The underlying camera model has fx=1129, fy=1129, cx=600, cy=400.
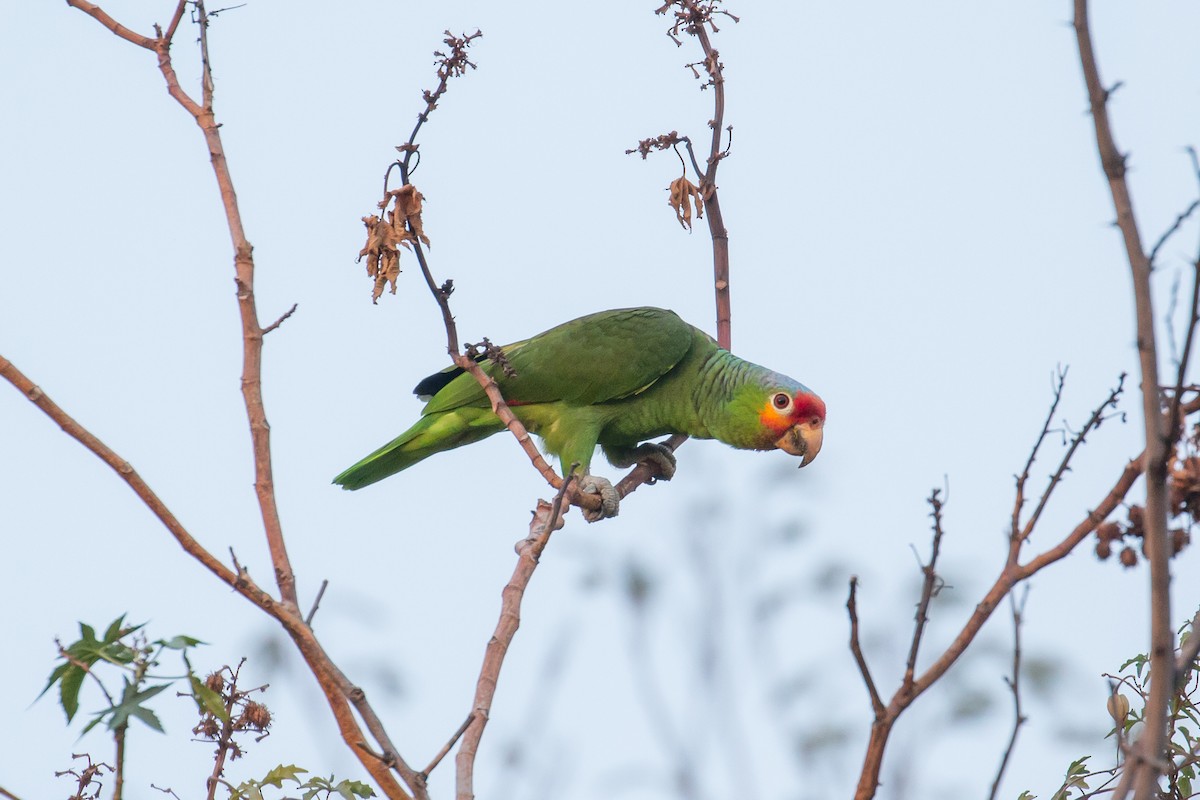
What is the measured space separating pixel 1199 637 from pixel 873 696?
0.51 m

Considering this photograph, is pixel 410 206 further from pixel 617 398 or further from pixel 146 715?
pixel 617 398

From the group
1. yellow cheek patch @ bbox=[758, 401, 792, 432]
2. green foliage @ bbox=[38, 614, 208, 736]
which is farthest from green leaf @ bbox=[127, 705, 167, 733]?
yellow cheek patch @ bbox=[758, 401, 792, 432]

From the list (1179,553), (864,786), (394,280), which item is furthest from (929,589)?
(394,280)

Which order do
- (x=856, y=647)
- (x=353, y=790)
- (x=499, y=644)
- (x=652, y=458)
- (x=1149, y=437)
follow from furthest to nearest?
(x=652, y=458)
(x=499, y=644)
(x=353, y=790)
(x=856, y=647)
(x=1149, y=437)

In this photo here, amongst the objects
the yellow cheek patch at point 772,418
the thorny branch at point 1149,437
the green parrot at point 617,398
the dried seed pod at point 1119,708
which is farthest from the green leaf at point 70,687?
the yellow cheek patch at point 772,418

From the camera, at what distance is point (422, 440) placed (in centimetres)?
579

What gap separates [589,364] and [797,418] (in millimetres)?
1076

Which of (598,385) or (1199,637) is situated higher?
(598,385)

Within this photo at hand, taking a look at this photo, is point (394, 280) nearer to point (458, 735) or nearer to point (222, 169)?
point (222, 169)

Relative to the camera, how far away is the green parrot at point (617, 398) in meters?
5.60

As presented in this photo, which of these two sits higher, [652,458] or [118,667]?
[652,458]

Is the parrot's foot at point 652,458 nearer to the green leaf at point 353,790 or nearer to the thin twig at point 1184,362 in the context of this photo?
the green leaf at point 353,790

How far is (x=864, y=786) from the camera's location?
1900mm

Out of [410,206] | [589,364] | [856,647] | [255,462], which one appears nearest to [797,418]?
[589,364]
